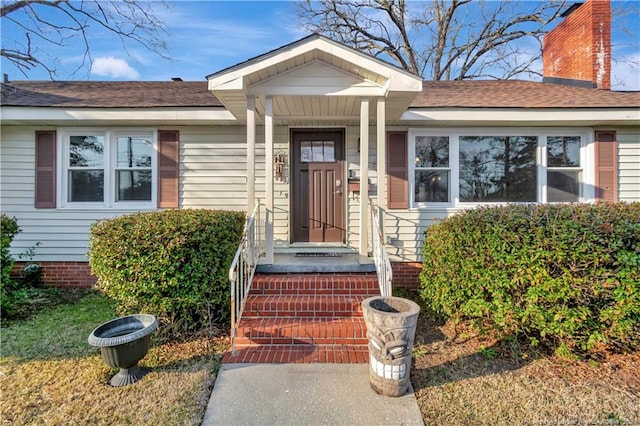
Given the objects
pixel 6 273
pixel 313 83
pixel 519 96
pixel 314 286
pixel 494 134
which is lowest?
pixel 314 286

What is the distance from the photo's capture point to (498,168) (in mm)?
5527

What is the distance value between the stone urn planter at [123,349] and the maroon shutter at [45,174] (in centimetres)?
383

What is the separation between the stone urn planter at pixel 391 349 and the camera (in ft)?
8.16

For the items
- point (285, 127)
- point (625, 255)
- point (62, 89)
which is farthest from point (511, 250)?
point (62, 89)

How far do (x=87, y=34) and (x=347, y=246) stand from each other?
842 centimetres

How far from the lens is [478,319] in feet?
11.1

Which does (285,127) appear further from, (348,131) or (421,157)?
(421,157)

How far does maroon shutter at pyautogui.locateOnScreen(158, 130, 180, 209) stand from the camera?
17.8ft

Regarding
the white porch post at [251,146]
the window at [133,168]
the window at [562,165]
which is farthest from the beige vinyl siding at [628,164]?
the window at [133,168]

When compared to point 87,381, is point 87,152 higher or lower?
higher

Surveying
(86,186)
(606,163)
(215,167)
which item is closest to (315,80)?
(215,167)

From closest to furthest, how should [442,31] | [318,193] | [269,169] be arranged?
[269,169] → [318,193] → [442,31]

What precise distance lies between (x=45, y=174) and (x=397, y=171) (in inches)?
243

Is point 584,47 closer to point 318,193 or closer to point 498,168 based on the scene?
point 498,168
